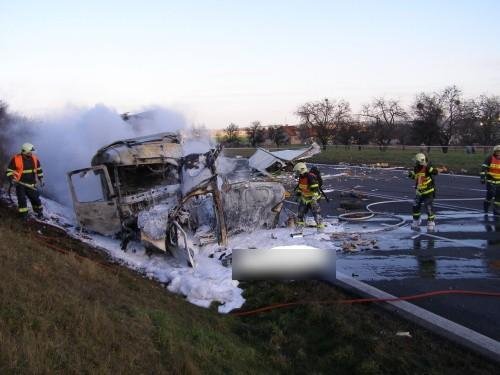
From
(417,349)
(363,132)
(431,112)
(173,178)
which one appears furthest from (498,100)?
(417,349)

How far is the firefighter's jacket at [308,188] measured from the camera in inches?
439

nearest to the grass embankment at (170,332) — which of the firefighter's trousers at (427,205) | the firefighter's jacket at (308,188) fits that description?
the firefighter's jacket at (308,188)

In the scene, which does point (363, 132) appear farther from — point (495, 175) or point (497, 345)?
point (497, 345)

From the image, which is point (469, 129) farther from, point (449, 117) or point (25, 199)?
point (25, 199)

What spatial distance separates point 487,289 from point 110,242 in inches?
253

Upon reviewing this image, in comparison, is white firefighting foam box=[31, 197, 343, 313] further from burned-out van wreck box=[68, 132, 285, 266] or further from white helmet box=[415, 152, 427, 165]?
white helmet box=[415, 152, 427, 165]

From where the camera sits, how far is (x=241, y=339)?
5.61 m

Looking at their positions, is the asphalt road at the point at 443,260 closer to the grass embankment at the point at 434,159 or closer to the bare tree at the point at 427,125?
the grass embankment at the point at 434,159

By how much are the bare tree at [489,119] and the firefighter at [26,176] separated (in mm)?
41804

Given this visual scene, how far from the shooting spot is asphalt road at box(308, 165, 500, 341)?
6.31 meters

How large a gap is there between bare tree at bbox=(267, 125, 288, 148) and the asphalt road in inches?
1746

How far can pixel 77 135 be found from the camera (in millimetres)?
14414

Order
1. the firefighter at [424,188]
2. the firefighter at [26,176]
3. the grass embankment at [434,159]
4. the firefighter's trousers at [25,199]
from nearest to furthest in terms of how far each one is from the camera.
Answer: the firefighter's trousers at [25,199], the firefighter at [26,176], the firefighter at [424,188], the grass embankment at [434,159]

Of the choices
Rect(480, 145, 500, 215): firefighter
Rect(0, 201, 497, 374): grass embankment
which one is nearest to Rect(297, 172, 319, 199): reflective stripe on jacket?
Rect(0, 201, 497, 374): grass embankment
